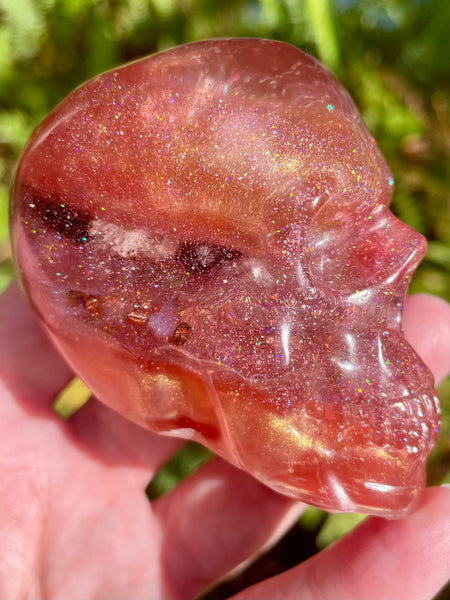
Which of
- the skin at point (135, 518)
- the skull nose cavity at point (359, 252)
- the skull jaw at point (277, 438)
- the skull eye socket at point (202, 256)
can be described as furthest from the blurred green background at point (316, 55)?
the skull eye socket at point (202, 256)

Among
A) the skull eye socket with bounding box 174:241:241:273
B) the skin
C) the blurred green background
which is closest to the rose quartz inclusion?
the skull eye socket with bounding box 174:241:241:273

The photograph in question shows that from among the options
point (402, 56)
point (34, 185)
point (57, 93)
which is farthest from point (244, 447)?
point (402, 56)

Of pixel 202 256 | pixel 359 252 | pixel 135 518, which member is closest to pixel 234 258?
pixel 202 256

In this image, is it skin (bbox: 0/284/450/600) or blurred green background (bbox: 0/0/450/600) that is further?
blurred green background (bbox: 0/0/450/600)

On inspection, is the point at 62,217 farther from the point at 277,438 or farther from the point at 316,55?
the point at 316,55

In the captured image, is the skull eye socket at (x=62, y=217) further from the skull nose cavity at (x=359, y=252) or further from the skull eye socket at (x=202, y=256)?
the skull nose cavity at (x=359, y=252)

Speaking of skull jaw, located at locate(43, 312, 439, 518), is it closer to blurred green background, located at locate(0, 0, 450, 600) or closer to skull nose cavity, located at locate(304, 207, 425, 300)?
skull nose cavity, located at locate(304, 207, 425, 300)
